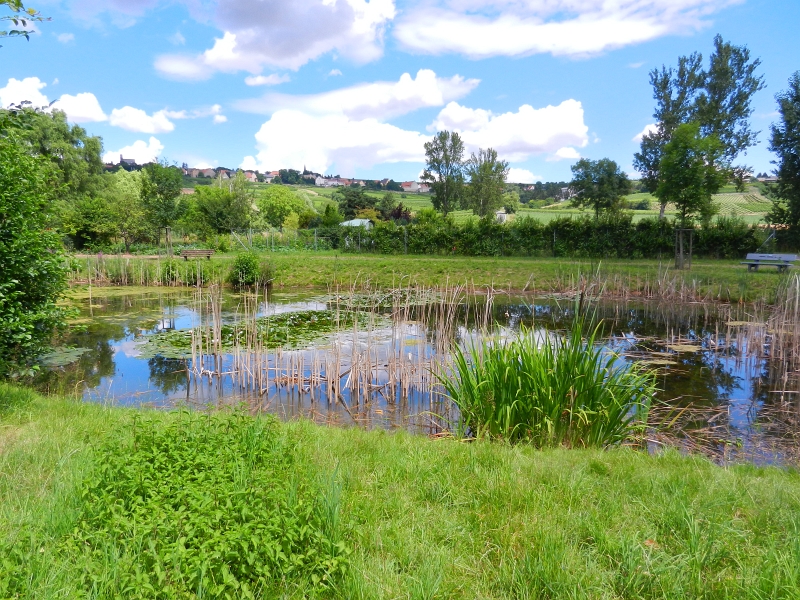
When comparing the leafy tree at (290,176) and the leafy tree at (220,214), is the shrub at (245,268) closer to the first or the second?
the leafy tree at (220,214)

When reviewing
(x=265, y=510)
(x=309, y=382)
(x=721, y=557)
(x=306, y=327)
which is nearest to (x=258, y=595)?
(x=265, y=510)

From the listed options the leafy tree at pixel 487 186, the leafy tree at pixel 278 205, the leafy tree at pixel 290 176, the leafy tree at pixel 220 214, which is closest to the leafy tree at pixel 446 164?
the leafy tree at pixel 487 186

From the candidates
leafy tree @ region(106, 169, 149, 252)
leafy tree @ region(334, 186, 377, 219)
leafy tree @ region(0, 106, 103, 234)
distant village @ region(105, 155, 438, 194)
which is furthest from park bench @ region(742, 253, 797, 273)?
distant village @ region(105, 155, 438, 194)

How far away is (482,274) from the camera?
1001 inches

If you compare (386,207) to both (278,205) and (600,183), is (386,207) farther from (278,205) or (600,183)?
(600,183)

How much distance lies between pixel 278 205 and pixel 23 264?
61674mm

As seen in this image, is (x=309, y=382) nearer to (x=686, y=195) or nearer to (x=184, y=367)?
(x=184, y=367)

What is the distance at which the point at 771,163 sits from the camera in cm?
3064

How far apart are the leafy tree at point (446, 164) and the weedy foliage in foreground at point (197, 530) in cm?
5913

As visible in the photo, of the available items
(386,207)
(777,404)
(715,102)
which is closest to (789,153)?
(715,102)

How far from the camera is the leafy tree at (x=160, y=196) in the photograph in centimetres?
3167

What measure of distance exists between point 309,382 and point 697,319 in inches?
521

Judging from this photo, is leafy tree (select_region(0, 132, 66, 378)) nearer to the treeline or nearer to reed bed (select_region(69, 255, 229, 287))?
reed bed (select_region(69, 255, 229, 287))

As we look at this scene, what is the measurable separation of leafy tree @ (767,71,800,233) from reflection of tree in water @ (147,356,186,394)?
1242 inches
